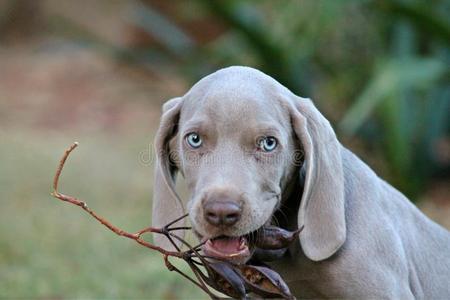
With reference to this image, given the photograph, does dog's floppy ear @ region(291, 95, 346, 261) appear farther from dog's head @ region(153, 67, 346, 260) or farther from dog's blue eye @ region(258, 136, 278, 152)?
dog's blue eye @ region(258, 136, 278, 152)

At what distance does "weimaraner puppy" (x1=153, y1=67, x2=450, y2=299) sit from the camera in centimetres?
332

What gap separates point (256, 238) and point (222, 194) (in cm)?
27

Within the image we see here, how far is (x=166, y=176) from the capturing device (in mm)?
3805

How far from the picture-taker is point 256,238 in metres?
3.41

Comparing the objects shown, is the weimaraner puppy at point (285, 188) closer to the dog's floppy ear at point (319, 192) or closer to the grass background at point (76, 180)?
the dog's floppy ear at point (319, 192)

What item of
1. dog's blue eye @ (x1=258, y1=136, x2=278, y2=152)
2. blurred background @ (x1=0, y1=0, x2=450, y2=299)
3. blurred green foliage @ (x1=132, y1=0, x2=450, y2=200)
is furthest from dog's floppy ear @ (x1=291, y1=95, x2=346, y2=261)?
blurred green foliage @ (x1=132, y1=0, x2=450, y2=200)


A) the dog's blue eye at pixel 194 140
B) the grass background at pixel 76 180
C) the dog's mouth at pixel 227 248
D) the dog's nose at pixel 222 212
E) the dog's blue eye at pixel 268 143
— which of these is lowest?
the grass background at pixel 76 180

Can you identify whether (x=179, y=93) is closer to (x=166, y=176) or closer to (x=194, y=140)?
(x=166, y=176)

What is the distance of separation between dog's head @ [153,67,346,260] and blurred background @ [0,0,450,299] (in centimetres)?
137

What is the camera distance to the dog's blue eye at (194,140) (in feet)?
11.4

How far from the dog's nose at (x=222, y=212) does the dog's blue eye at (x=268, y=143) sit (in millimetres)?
282

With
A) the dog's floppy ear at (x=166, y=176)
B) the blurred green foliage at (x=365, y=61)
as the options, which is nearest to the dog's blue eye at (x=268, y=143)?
the dog's floppy ear at (x=166, y=176)

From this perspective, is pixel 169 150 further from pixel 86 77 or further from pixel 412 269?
pixel 86 77

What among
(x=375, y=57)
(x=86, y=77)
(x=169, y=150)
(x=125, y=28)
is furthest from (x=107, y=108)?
(x=169, y=150)
